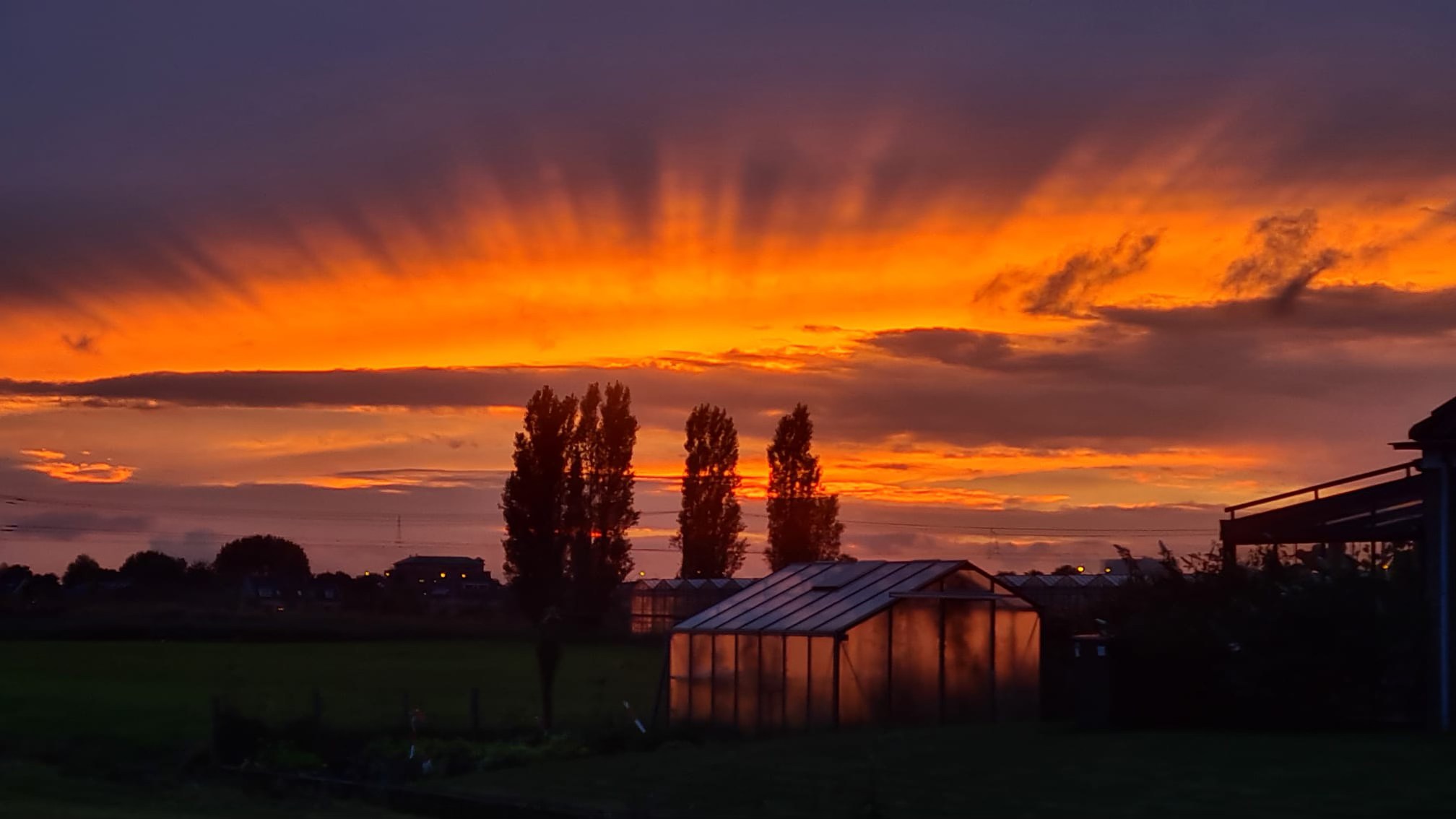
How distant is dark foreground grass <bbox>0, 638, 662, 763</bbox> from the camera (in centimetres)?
3419

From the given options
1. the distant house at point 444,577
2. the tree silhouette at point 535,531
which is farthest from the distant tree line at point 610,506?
the distant house at point 444,577

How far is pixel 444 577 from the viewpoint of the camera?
174 m

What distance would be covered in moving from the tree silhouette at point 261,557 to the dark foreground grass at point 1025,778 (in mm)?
139011

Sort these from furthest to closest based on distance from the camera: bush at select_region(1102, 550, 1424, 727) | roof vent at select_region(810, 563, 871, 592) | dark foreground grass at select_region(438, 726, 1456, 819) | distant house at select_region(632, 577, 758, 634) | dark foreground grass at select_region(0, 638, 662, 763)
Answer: distant house at select_region(632, 577, 758, 634), roof vent at select_region(810, 563, 871, 592), dark foreground grass at select_region(0, 638, 662, 763), bush at select_region(1102, 550, 1424, 727), dark foreground grass at select_region(438, 726, 1456, 819)

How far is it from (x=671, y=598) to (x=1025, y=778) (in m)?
61.5

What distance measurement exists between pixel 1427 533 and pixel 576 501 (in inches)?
1824

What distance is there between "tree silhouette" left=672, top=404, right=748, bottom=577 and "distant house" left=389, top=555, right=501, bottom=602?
7012 centimetres

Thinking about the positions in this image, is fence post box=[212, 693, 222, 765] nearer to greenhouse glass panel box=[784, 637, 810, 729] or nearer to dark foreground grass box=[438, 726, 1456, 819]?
dark foreground grass box=[438, 726, 1456, 819]

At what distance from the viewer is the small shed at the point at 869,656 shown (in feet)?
104

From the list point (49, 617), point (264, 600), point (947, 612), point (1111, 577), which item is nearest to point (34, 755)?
point (947, 612)

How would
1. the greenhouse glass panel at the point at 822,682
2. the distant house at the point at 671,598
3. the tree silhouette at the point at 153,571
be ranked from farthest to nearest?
1. the tree silhouette at the point at 153,571
2. the distant house at the point at 671,598
3. the greenhouse glass panel at the point at 822,682

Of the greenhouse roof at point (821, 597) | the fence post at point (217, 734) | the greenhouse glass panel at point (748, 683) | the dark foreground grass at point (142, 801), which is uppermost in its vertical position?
the greenhouse roof at point (821, 597)

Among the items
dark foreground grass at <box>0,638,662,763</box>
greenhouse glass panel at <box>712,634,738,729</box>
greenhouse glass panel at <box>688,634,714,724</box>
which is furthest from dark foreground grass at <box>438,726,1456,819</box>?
dark foreground grass at <box>0,638,662,763</box>

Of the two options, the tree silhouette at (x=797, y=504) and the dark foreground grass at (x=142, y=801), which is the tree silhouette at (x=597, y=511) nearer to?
the tree silhouette at (x=797, y=504)
